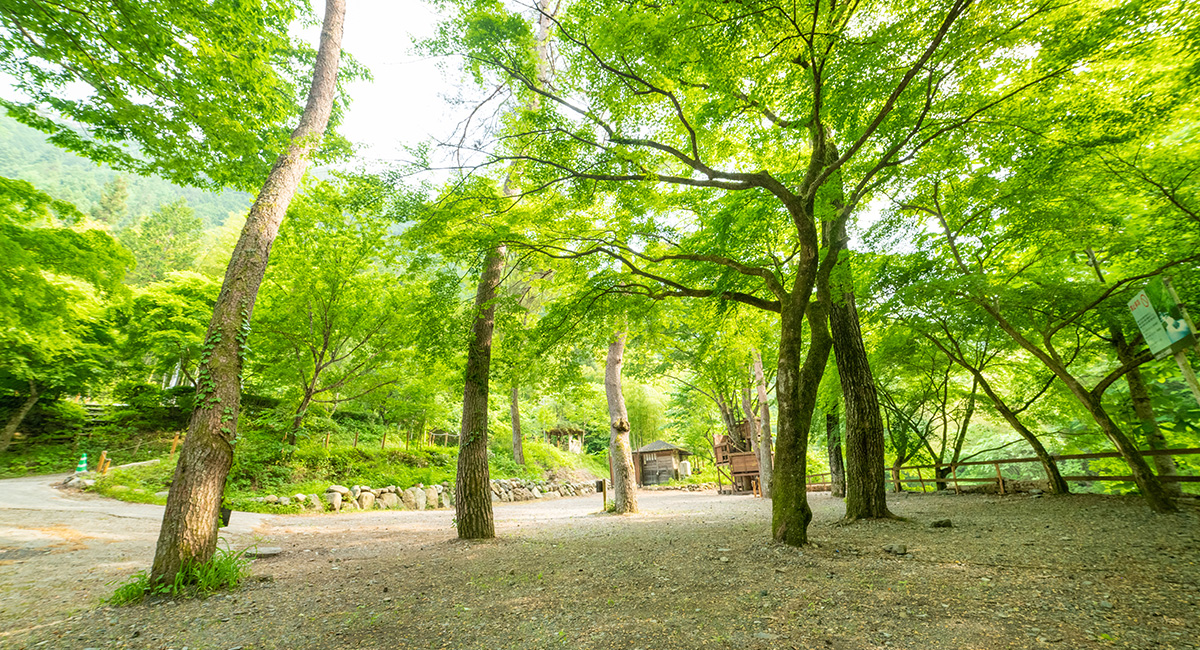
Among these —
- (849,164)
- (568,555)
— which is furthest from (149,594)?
(849,164)

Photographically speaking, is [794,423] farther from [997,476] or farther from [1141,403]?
[997,476]

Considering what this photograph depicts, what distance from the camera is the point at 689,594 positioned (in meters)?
3.43

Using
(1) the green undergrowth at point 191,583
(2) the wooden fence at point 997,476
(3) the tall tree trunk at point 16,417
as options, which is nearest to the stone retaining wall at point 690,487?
(2) the wooden fence at point 997,476

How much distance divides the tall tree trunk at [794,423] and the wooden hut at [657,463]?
21203 mm

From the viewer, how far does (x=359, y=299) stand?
1052 cm

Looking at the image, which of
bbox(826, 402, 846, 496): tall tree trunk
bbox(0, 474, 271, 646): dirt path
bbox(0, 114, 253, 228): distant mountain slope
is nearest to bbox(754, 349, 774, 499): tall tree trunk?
bbox(826, 402, 846, 496): tall tree trunk

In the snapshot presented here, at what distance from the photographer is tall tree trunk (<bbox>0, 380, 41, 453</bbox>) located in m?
12.1

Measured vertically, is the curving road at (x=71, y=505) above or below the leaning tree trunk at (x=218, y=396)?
below

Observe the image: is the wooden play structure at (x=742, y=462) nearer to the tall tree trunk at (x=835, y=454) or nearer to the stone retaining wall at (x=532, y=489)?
the tall tree trunk at (x=835, y=454)

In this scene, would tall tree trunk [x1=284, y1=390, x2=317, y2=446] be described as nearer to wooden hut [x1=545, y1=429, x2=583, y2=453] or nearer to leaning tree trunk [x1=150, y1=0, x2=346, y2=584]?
leaning tree trunk [x1=150, y1=0, x2=346, y2=584]

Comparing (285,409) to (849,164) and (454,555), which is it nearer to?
(454,555)

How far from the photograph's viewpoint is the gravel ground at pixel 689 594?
2580mm

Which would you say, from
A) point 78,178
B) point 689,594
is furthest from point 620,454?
point 78,178

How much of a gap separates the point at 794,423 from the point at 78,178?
8312cm
